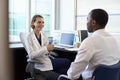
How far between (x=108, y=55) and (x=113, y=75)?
161mm

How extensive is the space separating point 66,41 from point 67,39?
40mm

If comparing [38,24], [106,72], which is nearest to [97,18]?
[106,72]

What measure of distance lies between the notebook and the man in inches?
74.7

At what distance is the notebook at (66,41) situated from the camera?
372 cm

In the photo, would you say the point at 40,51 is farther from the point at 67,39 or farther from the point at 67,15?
the point at 67,15

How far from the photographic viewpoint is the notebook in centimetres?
372

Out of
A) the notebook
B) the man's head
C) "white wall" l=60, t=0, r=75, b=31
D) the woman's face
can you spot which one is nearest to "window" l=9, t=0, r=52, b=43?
"white wall" l=60, t=0, r=75, b=31

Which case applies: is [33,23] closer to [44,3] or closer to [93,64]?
[93,64]

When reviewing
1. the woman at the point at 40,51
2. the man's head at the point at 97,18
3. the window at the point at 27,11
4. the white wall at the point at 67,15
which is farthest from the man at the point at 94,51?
the white wall at the point at 67,15

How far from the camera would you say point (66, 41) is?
12.5ft

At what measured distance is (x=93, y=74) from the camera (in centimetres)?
162

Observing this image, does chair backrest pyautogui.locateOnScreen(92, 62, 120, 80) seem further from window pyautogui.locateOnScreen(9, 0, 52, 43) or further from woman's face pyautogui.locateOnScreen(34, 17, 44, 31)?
window pyautogui.locateOnScreen(9, 0, 52, 43)

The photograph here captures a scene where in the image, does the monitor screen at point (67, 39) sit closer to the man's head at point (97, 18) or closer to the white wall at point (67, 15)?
the white wall at point (67, 15)

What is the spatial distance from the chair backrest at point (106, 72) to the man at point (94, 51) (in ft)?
0.30
